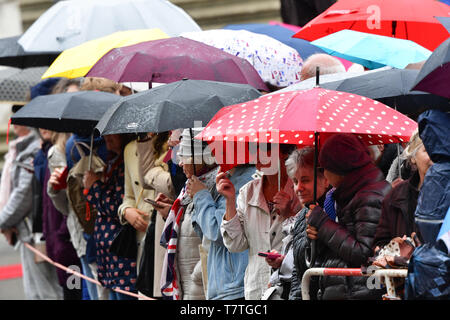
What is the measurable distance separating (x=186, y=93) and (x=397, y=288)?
239cm

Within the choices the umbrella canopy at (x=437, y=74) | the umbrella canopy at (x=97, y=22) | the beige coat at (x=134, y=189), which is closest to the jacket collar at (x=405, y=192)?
the umbrella canopy at (x=437, y=74)

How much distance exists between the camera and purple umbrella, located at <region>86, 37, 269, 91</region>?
24.3 feet

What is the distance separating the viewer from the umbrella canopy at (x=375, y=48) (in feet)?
23.5

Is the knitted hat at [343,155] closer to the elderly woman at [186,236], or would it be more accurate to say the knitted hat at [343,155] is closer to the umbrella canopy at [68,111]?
the elderly woman at [186,236]

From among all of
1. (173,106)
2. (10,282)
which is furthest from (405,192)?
(10,282)

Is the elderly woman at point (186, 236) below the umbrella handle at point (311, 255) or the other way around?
below

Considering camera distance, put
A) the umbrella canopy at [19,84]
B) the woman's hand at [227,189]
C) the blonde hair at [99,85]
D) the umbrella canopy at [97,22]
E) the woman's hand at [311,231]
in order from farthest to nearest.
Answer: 1. the umbrella canopy at [19,84]
2. the umbrella canopy at [97,22]
3. the blonde hair at [99,85]
4. the woman's hand at [227,189]
5. the woman's hand at [311,231]

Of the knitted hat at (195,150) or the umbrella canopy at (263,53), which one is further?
the umbrella canopy at (263,53)

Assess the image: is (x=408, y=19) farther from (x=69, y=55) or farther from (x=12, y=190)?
(x=12, y=190)

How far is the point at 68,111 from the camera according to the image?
324 inches

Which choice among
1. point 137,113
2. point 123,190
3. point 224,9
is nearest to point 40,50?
point 123,190

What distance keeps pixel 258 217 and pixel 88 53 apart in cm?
290

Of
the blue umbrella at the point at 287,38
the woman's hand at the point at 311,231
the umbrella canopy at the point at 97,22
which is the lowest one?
the blue umbrella at the point at 287,38

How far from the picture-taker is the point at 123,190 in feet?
27.3
